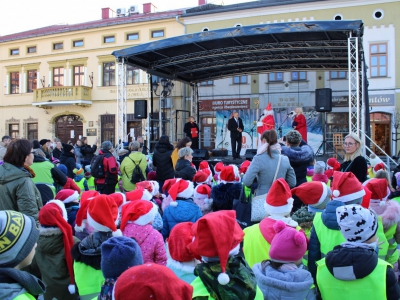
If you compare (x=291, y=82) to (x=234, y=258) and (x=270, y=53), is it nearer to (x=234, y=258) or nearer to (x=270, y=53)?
(x=270, y=53)

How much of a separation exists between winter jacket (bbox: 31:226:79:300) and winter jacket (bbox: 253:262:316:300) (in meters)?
1.66

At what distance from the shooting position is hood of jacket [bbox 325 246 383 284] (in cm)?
209

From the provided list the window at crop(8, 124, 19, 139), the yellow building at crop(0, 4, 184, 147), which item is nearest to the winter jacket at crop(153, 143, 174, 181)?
the yellow building at crop(0, 4, 184, 147)

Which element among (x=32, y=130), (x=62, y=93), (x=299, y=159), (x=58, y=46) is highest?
(x=58, y=46)

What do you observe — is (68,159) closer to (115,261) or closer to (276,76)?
(115,261)

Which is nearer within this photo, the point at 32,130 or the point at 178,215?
the point at 178,215

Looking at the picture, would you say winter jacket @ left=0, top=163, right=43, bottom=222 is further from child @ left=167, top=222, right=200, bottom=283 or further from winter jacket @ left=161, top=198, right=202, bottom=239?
child @ left=167, top=222, right=200, bottom=283

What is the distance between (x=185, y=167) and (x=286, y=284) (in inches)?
148

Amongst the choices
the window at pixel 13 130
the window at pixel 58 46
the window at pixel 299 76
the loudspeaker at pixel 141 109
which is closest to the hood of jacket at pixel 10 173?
the loudspeaker at pixel 141 109

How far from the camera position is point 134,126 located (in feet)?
76.5

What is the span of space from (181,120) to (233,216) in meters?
17.3

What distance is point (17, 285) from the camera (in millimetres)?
1769

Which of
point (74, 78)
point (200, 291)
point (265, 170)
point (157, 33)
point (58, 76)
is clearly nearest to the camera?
point (200, 291)

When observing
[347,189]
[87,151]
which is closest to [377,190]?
[347,189]
